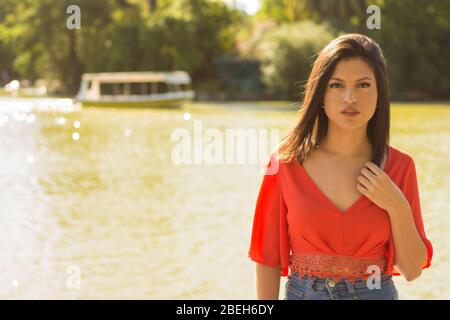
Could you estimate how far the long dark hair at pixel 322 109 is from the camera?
6.40ft

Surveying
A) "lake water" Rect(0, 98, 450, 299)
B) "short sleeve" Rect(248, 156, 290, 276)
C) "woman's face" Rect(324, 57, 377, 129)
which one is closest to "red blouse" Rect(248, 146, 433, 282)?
"short sleeve" Rect(248, 156, 290, 276)

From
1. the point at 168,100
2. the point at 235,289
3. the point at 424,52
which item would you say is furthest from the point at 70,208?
the point at 424,52

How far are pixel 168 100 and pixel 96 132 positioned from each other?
1345 centimetres

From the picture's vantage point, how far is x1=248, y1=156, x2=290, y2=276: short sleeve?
6.57ft

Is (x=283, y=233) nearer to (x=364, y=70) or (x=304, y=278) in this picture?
(x=304, y=278)

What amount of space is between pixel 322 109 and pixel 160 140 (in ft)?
56.2

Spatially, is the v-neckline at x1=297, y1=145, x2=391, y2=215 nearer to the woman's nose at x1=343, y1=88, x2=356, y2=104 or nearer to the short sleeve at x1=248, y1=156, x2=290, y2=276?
the short sleeve at x1=248, y1=156, x2=290, y2=276

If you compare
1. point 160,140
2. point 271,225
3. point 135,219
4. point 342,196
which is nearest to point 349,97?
point 342,196

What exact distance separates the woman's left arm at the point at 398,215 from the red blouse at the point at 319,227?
0.03 meters

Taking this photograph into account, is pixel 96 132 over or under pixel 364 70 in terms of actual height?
under

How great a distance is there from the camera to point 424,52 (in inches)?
1692

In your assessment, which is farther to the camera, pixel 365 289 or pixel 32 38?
pixel 32 38

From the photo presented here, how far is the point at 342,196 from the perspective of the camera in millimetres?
1961

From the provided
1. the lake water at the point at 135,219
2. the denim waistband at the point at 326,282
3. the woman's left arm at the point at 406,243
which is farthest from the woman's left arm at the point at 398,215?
the lake water at the point at 135,219
